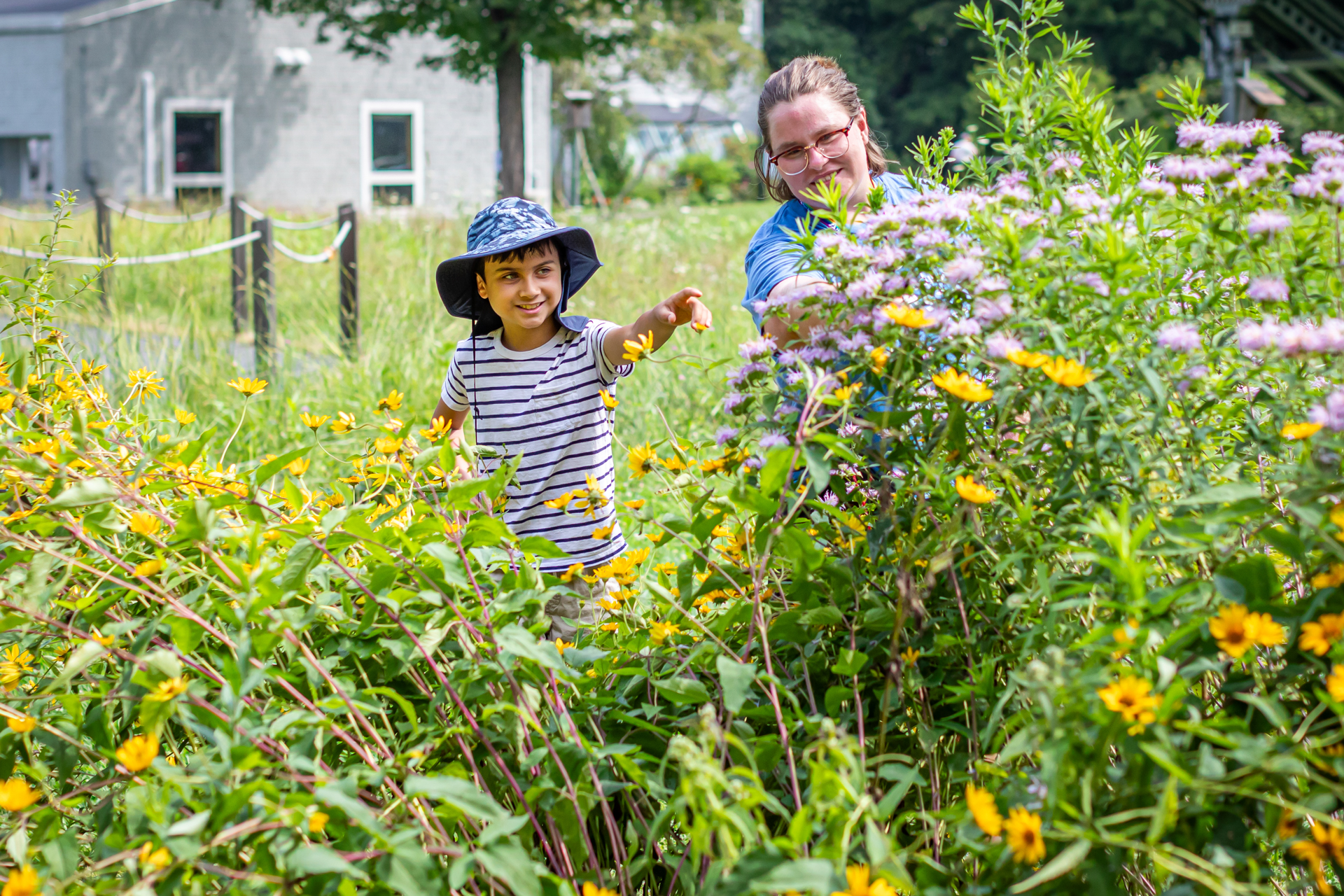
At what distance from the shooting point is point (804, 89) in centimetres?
224

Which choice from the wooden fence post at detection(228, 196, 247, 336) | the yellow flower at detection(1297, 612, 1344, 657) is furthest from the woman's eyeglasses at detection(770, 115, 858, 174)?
the wooden fence post at detection(228, 196, 247, 336)

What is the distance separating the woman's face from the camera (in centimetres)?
220

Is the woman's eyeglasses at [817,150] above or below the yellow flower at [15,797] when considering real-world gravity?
above

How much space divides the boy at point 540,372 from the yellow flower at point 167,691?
45.5 inches

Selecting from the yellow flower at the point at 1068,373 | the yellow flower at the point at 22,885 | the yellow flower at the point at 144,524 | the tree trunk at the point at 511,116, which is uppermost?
the tree trunk at the point at 511,116

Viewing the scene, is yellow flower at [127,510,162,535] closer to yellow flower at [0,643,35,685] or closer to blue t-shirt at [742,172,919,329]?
yellow flower at [0,643,35,685]

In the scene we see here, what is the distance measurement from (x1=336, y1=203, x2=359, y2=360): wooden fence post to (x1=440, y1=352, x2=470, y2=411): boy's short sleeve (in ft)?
9.98

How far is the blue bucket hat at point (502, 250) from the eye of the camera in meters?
2.28

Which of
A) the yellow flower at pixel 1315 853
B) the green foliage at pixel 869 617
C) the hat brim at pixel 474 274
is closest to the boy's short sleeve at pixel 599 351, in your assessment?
the hat brim at pixel 474 274

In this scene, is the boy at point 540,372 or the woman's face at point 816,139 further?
the boy at point 540,372

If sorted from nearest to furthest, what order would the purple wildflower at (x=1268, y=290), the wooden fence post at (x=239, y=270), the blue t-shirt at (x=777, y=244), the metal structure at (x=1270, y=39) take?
the purple wildflower at (x=1268, y=290) → the blue t-shirt at (x=777, y=244) → the wooden fence post at (x=239, y=270) → the metal structure at (x=1270, y=39)

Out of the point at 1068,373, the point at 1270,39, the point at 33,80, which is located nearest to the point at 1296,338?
the point at 1068,373

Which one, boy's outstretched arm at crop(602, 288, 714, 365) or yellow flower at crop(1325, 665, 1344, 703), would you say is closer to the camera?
yellow flower at crop(1325, 665, 1344, 703)

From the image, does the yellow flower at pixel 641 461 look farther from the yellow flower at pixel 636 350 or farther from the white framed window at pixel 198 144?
the white framed window at pixel 198 144
